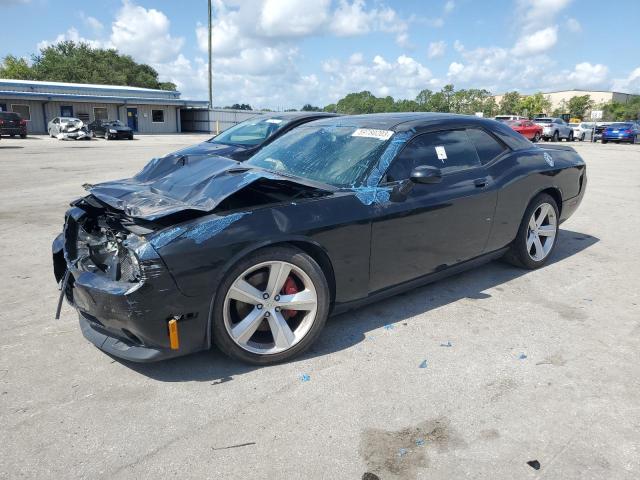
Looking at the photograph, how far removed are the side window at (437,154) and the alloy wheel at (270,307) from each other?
3.51ft

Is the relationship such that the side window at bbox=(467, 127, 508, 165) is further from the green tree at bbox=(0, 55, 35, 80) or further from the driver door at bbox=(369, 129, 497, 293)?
the green tree at bbox=(0, 55, 35, 80)

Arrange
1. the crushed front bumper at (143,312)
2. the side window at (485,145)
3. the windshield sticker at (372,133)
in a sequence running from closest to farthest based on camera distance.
Result: the crushed front bumper at (143,312)
the windshield sticker at (372,133)
the side window at (485,145)

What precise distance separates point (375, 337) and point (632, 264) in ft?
11.2

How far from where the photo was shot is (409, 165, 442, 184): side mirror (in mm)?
3352

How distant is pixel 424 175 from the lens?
11.0 ft

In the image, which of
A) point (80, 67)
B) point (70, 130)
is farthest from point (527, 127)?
point (80, 67)

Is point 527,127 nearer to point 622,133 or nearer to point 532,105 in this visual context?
point 622,133

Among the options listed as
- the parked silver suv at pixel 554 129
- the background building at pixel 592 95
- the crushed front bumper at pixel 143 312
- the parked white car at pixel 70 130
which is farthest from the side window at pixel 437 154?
the background building at pixel 592 95

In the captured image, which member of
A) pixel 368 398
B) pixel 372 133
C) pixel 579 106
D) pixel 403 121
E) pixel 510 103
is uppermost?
pixel 510 103

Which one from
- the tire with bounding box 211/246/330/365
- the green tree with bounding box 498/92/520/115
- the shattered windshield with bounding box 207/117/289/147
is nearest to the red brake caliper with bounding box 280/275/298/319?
the tire with bounding box 211/246/330/365

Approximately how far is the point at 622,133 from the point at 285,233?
114ft

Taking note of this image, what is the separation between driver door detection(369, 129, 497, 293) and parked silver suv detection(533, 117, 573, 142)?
102 feet

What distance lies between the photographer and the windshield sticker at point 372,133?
3664mm

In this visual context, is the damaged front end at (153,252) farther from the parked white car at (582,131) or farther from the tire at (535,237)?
the parked white car at (582,131)
